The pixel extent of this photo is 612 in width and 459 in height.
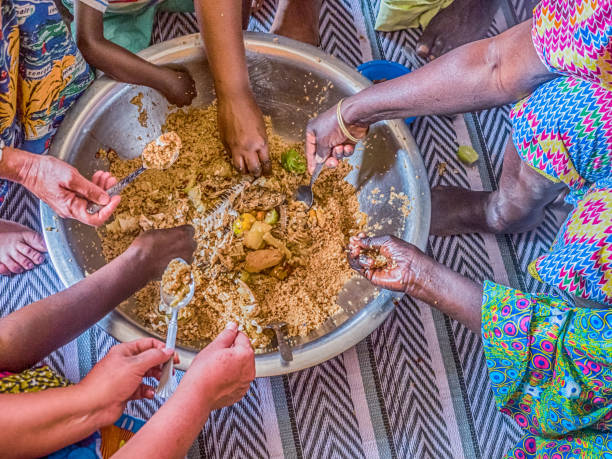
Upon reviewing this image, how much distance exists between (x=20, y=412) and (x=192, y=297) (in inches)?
17.6

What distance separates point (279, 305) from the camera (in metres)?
1.20

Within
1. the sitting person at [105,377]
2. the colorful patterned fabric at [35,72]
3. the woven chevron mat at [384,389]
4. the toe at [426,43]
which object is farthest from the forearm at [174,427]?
the toe at [426,43]

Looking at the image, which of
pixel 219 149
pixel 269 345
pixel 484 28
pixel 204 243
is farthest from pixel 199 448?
pixel 484 28

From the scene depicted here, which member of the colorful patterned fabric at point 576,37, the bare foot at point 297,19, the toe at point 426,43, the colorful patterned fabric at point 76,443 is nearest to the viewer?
the colorful patterned fabric at point 576,37

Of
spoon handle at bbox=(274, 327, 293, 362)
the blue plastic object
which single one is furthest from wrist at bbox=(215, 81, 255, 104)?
spoon handle at bbox=(274, 327, 293, 362)

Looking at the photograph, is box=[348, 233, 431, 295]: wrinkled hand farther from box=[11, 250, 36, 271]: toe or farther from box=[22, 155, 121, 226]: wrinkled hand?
box=[11, 250, 36, 271]: toe

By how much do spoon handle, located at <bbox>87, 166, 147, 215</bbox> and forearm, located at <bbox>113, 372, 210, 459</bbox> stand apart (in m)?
0.40

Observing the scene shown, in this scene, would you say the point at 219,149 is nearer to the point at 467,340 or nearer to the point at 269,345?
the point at 269,345

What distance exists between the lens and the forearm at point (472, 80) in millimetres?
850

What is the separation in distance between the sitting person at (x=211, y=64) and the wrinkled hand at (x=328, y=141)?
11 centimetres

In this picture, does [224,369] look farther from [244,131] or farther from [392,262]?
[244,131]

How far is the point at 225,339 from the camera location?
0.96 metres

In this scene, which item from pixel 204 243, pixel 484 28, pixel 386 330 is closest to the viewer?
pixel 204 243

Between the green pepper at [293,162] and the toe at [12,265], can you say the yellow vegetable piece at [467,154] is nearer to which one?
the green pepper at [293,162]
